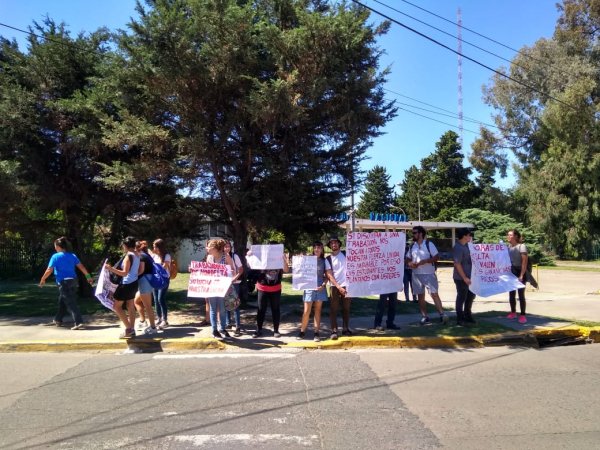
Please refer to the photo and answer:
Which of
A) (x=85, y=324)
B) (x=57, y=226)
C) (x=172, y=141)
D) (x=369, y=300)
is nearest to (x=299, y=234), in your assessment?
(x=369, y=300)

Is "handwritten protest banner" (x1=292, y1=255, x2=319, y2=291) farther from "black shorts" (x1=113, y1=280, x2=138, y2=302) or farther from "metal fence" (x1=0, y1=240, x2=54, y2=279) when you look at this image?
"metal fence" (x1=0, y1=240, x2=54, y2=279)

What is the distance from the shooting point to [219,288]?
854 centimetres

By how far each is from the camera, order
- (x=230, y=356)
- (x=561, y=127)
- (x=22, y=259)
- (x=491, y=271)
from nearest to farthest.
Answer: (x=230, y=356)
(x=491, y=271)
(x=22, y=259)
(x=561, y=127)

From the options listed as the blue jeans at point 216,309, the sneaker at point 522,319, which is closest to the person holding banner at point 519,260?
the sneaker at point 522,319

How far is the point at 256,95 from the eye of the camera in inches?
367

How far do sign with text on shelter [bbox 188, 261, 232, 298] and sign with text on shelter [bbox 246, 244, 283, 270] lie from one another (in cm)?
53

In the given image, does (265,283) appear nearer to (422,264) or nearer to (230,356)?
(230,356)

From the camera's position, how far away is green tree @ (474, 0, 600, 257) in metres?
39.4

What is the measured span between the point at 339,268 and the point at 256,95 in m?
3.60

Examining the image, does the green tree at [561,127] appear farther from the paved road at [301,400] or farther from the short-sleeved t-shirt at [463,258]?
the paved road at [301,400]

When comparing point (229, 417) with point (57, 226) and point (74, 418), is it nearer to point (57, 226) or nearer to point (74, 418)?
point (74, 418)

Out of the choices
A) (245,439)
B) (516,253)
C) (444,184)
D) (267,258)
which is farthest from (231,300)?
(444,184)

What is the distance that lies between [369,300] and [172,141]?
7234 mm

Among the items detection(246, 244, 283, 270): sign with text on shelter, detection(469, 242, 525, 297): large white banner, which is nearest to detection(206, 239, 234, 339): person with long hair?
detection(246, 244, 283, 270): sign with text on shelter
